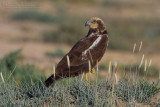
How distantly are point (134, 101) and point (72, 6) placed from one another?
3213 cm

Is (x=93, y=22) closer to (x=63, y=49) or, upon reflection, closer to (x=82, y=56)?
(x=82, y=56)

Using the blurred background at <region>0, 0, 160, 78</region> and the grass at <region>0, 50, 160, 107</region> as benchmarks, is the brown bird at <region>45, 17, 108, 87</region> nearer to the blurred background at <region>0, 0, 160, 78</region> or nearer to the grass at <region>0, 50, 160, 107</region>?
the grass at <region>0, 50, 160, 107</region>

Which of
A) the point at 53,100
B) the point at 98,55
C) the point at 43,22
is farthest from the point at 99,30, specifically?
the point at 43,22

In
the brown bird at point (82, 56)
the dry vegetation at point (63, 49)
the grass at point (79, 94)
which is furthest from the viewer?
the brown bird at point (82, 56)

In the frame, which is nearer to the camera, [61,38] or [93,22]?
[93,22]

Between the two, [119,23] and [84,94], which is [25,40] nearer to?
[119,23]

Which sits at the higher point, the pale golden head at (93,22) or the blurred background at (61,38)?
the pale golden head at (93,22)

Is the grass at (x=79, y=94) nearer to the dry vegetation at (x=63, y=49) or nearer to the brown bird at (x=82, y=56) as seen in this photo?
the dry vegetation at (x=63, y=49)

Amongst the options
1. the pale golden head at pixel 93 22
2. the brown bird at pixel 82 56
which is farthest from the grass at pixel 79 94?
the pale golden head at pixel 93 22

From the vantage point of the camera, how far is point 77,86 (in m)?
4.93

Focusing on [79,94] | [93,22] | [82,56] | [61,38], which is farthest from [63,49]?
[79,94]

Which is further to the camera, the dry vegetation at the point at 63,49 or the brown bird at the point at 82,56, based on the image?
the brown bird at the point at 82,56

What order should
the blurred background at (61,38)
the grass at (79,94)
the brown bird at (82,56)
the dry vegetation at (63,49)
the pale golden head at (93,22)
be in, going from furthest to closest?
the blurred background at (61,38) < the pale golden head at (93,22) < the brown bird at (82,56) < the dry vegetation at (63,49) < the grass at (79,94)

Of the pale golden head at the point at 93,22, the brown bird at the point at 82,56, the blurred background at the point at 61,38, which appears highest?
the pale golden head at the point at 93,22
